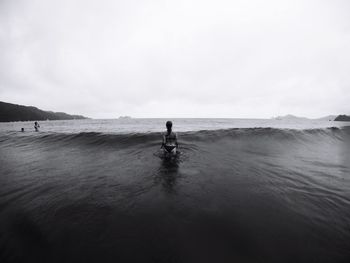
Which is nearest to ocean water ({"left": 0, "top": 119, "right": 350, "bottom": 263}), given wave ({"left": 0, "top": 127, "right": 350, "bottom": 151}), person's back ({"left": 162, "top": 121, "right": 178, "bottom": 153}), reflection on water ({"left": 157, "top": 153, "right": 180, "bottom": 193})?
reflection on water ({"left": 157, "top": 153, "right": 180, "bottom": 193})

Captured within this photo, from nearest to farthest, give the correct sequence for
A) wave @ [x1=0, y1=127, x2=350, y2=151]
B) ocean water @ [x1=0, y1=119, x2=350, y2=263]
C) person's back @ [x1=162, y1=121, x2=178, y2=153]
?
ocean water @ [x1=0, y1=119, x2=350, y2=263]
person's back @ [x1=162, y1=121, x2=178, y2=153]
wave @ [x1=0, y1=127, x2=350, y2=151]

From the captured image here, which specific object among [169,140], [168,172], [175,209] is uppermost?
[169,140]

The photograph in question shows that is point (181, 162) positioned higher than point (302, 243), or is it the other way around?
point (181, 162)

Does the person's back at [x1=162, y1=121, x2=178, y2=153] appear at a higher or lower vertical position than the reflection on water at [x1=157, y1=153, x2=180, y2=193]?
higher

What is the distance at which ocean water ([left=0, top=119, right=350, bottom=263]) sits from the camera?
3.05 metres

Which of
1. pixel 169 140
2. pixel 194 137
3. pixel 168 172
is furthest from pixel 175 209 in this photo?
pixel 194 137

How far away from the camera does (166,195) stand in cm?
509

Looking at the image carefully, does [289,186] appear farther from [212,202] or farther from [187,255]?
[187,255]

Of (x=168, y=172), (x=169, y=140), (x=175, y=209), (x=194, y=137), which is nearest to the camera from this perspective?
(x=175, y=209)

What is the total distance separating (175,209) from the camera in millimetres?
4367

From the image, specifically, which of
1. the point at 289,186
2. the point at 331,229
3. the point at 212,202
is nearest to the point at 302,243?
the point at 331,229

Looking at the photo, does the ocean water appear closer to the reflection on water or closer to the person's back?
the reflection on water

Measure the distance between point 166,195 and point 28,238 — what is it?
3473mm

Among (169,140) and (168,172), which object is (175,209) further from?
(169,140)
